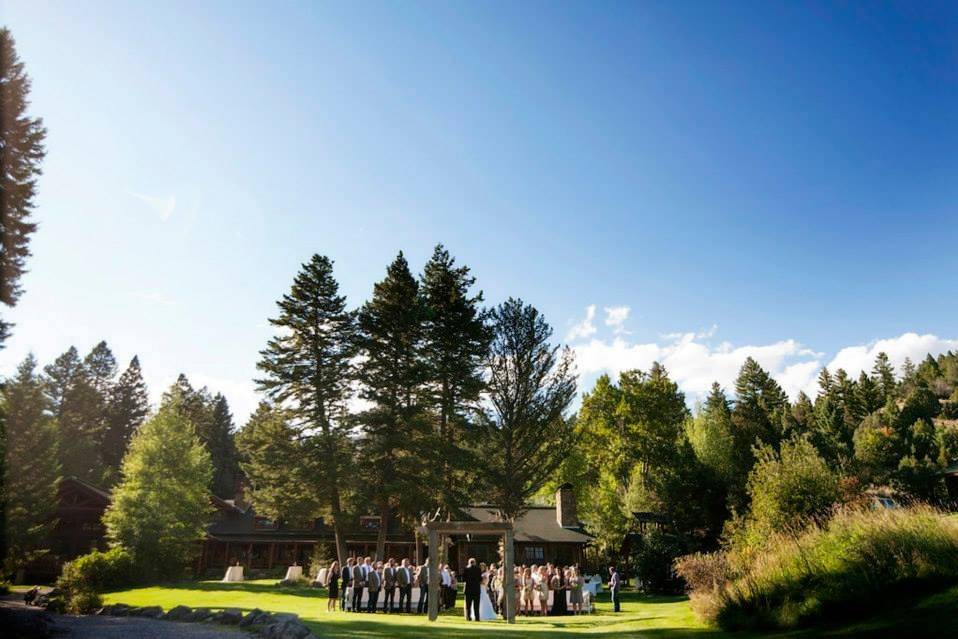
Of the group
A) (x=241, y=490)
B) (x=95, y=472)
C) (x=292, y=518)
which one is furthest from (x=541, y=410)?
(x=95, y=472)

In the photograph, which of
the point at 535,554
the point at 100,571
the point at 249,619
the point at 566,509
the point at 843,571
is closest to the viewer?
the point at 843,571

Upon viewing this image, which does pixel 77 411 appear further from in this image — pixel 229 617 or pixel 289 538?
pixel 229 617

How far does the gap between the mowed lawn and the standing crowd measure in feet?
3.36

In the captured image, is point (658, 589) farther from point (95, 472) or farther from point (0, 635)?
point (95, 472)

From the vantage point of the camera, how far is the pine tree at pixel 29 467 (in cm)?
3341

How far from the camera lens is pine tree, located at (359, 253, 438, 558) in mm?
31938

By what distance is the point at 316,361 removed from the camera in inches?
1378

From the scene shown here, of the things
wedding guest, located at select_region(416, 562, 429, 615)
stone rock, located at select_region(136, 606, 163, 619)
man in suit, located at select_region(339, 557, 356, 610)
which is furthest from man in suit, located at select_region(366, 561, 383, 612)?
stone rock, located at select_region(136, 606, 163, 619)

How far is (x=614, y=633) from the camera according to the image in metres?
14.3

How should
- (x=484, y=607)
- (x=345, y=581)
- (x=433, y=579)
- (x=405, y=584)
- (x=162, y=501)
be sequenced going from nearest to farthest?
(x=433, y=579) < (x=484, y=607) < (x=345, y=581) < (x=405, y=584) < (x=162, y=501)

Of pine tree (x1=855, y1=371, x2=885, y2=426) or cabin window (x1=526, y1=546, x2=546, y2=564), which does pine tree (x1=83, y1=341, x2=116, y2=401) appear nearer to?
cabin window (x1=526, y1=546, x2=546, y2=564)

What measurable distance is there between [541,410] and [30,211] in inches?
1046

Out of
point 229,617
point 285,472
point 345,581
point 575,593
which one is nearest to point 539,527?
point 285,472

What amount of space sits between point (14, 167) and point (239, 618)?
18.7 meters
